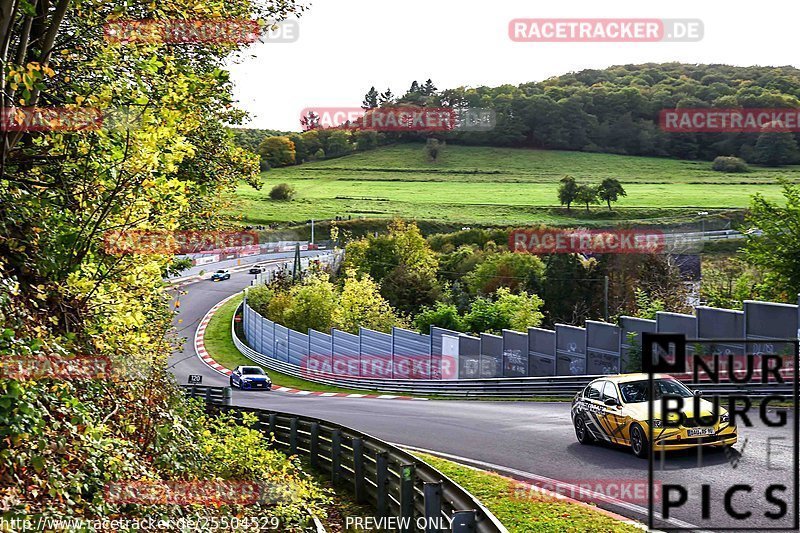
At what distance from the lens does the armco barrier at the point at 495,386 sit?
18.8 metres

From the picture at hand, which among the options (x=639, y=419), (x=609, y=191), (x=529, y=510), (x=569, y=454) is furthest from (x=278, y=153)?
(x=529, y=510)

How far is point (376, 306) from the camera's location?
55844 millimetres

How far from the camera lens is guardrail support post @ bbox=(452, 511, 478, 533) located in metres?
8.23

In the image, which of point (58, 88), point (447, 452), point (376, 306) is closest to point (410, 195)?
point (376, 306)

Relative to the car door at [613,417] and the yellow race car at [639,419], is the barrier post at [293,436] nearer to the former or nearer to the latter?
the yellow race car at [639,419]

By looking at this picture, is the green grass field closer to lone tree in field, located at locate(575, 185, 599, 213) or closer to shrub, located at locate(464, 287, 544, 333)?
lone tree in field, located at locate(575, 185, 599, 213)

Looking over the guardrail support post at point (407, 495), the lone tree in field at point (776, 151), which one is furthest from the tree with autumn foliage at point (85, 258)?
the lone tree in field at point (776, 151)

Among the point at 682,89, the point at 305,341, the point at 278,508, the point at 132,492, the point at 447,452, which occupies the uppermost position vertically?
the point at 682,89

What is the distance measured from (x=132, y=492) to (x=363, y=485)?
7066mm

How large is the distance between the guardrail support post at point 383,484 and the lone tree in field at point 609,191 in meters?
100

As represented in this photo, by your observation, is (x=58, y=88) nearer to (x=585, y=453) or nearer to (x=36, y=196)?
(x=36, y=196)

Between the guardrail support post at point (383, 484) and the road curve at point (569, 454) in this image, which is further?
the guardrail support post at point (383, 484)

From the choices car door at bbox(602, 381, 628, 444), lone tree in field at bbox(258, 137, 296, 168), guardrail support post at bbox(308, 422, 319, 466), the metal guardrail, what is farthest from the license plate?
lone tree in field at bbox(258, 137, 296, 168)

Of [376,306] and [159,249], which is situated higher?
[159,249]
